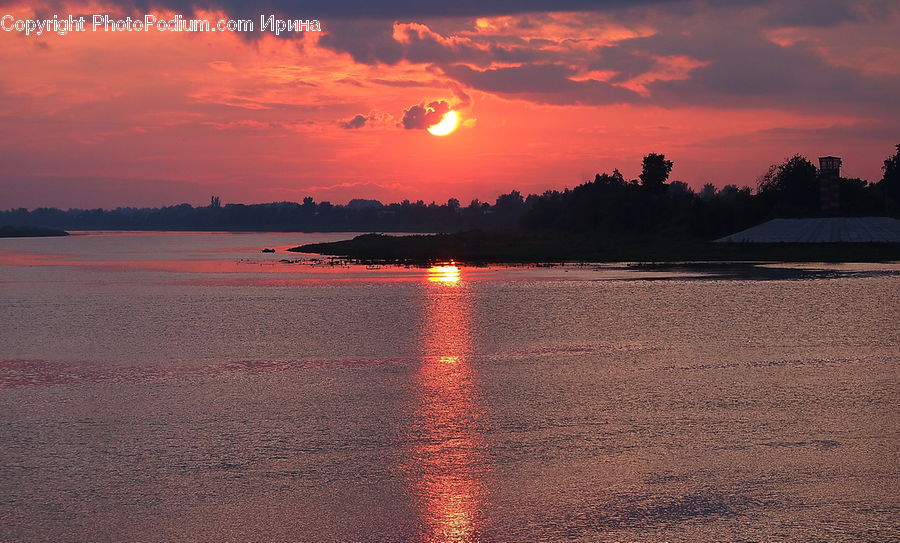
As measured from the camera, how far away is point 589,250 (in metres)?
114

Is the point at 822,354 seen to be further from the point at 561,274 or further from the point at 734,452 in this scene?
the point at 561,274

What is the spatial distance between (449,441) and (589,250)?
99729 millimetres

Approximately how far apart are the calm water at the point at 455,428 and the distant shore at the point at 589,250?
60.8m

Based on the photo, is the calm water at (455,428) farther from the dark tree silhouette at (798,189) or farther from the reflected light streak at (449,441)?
the dark tree silhouette at (798,189)

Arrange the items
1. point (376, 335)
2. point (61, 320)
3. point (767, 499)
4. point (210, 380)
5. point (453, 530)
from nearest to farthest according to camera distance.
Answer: point (453, 530) < point (767, 499) < point (210, 380) < point (376, 335) < point (61, 320)

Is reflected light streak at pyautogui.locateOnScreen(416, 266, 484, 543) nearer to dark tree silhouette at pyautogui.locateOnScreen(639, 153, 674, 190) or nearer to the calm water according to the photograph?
the calm water

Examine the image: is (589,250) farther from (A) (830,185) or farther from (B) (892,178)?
(B) (892,178)

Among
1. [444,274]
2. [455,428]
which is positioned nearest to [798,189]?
[444,274]

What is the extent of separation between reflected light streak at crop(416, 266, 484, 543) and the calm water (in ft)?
0.21

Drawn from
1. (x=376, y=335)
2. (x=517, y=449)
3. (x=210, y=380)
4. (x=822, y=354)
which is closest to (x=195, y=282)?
(x=376, y=335)

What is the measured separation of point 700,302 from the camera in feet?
148

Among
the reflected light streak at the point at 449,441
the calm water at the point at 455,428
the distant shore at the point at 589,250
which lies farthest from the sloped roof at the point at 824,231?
the reflected light streak at the point at 449,441

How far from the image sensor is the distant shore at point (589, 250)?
319ft

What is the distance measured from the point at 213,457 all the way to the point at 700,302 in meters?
34.2
